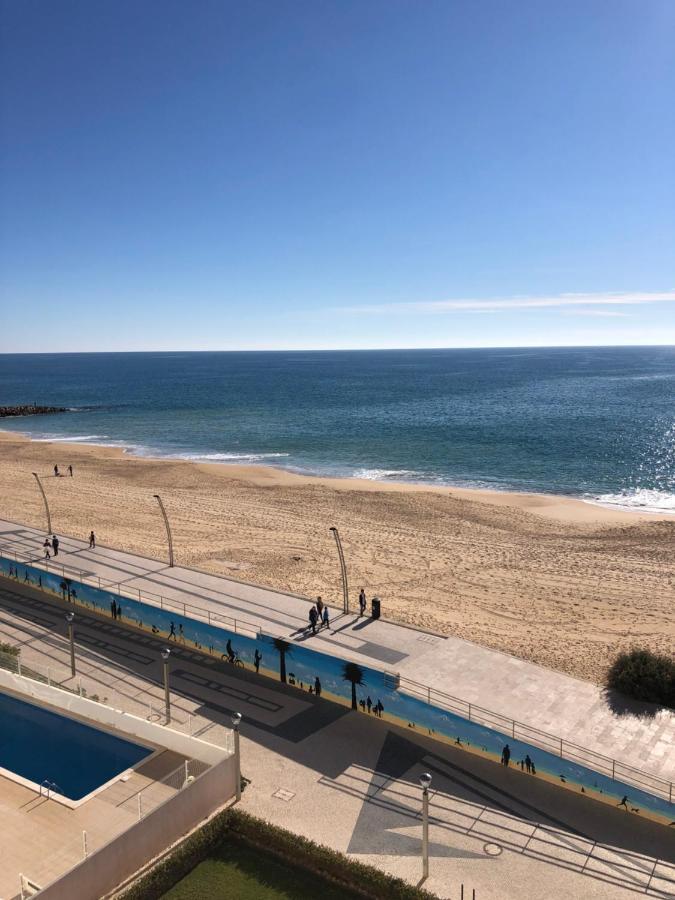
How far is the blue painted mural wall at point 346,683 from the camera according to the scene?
1255 centimetres

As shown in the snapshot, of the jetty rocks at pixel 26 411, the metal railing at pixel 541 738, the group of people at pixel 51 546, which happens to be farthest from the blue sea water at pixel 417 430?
the metal railing at pixel 541 738

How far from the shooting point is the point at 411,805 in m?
12.6

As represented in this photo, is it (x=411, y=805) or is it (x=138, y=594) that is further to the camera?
(x=138, y=594)

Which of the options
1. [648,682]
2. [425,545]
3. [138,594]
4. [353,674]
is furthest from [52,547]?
[648,682]

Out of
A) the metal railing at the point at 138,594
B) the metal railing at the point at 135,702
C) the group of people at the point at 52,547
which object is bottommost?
the metal railing at the point at 135,702

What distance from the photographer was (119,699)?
53.8 ft

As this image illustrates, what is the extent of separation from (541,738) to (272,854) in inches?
221

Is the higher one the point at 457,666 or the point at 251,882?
the point at 457,666

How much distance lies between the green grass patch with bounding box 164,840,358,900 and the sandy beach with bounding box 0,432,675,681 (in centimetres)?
1065

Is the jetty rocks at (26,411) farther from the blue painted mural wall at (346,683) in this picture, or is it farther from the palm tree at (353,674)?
the palm tree at (353,674)

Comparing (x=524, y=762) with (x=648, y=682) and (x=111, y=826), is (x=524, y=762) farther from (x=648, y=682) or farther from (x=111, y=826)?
(x=111, y=826)

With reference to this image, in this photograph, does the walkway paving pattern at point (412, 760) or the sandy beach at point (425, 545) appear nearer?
the walkway paving pattern at point (412, 760)

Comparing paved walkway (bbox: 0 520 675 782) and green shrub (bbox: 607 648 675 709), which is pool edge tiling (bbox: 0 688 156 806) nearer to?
paved walkway (bbox: 0 520 675 782)

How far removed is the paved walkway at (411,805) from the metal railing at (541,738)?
2.63 ft
